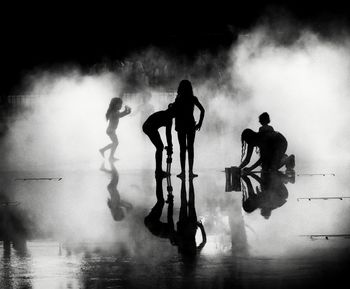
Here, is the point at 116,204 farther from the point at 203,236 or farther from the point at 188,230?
the point at 203,236

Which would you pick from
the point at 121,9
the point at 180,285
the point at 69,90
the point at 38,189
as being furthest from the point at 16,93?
the point at 180,285

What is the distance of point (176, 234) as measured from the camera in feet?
26.5

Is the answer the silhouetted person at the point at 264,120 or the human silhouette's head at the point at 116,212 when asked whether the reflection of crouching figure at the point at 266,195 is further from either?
the human silhouette's head at the point at 116,212

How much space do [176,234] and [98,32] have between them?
34.5 metres

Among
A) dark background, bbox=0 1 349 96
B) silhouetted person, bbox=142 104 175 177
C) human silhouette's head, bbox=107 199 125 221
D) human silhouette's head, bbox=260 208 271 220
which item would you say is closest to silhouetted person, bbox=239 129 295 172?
silhouetted person, bbox=142 104 175 177

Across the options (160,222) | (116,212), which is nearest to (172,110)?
(116,212)

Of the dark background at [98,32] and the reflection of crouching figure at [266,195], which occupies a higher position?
the dark background at [98,32]

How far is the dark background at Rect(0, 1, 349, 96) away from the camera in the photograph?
39.8 metres

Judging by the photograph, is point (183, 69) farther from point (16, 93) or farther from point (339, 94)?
point (339, 94)

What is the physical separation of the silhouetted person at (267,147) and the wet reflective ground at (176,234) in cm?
59

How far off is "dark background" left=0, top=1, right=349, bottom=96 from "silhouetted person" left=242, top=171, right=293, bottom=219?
24800 millimetres

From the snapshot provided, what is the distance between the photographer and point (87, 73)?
132ft

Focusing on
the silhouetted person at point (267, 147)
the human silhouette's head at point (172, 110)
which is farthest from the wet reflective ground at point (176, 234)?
the human silhouette's head at point (172, 110)

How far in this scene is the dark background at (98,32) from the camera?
131 ft
